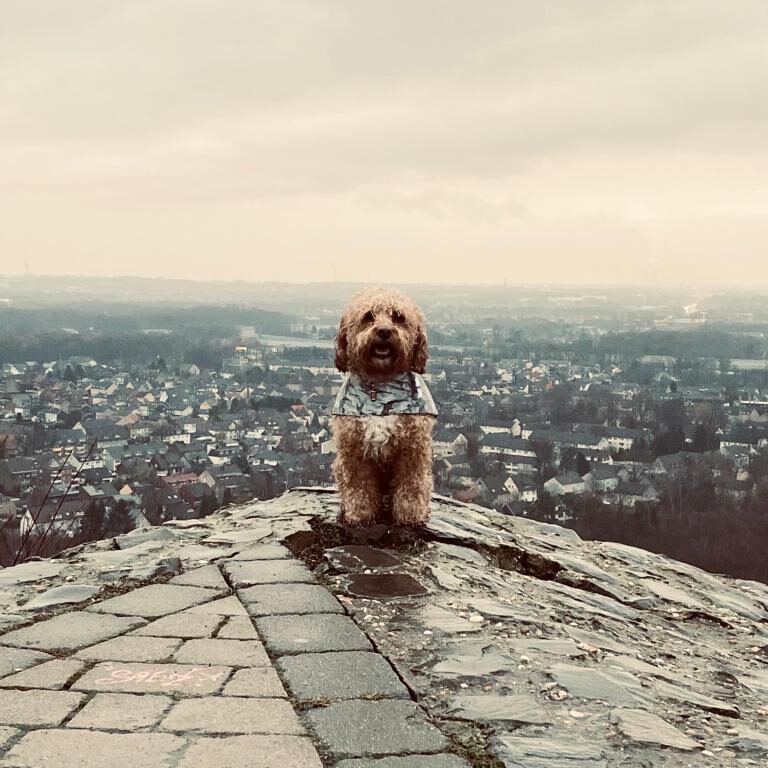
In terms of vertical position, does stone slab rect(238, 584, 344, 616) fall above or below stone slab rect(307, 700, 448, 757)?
below

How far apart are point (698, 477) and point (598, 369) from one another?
67.7 feet

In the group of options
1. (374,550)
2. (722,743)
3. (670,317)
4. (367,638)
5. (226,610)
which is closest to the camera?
(722,743)

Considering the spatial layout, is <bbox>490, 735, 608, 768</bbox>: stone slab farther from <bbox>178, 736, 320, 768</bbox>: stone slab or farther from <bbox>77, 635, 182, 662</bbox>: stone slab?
<bbox>77, 635, 182, 662</bbox>: stone slab

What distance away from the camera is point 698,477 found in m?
31.8

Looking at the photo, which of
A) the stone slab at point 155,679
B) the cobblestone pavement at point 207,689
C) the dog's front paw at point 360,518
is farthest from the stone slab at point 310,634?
the dog's front paw at point 360,518

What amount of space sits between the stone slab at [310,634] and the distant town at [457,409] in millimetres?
5975

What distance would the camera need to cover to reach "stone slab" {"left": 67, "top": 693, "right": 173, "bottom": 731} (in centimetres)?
279

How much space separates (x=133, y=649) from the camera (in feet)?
11.5

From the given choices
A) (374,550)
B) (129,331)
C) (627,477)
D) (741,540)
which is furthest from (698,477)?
(129,331)

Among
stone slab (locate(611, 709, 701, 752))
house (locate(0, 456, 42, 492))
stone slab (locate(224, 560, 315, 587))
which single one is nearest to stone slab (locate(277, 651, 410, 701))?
stone slab (locate(611, 709, 701, 752))

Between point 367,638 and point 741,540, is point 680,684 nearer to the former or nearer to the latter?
point 367,638

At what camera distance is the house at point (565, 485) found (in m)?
29.3

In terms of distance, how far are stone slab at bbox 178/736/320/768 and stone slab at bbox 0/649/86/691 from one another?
77 centimetres

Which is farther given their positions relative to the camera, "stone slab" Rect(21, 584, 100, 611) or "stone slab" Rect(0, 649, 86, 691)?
"stone slab" Rect(21, 584, 100, 611)
